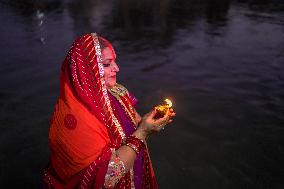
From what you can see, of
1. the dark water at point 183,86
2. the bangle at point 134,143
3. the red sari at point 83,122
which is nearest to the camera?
the red sari at point 83,122

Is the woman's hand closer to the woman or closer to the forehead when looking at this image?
the woman

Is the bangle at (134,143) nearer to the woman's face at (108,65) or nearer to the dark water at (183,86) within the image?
the woman's face at (108,65)

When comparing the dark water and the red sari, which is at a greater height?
the red sari

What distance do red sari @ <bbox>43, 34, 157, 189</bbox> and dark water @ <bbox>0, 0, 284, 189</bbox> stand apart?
322cm

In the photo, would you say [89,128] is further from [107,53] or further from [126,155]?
[107,53]

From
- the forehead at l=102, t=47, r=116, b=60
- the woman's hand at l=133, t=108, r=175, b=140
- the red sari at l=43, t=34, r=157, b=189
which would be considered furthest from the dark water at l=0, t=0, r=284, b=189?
the forehead at l=102, t=47, r=116, b=60

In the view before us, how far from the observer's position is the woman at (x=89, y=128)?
2.11m

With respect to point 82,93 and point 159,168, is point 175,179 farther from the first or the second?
point 82,93

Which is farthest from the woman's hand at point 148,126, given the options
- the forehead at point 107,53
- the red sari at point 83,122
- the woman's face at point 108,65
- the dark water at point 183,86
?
the dark water at point 183,86

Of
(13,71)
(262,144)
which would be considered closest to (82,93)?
(262,144)

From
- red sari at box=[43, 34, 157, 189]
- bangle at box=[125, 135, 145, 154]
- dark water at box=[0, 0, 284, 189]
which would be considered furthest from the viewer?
dark water at box=[0, 0, 284, 189]

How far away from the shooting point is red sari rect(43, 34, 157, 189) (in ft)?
6.90

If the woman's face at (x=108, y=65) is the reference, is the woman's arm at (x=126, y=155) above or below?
below

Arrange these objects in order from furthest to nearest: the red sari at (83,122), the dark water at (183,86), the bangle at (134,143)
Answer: the dark water at (183,86) < the bangle at (134,143) < the red sari at (83,122)
